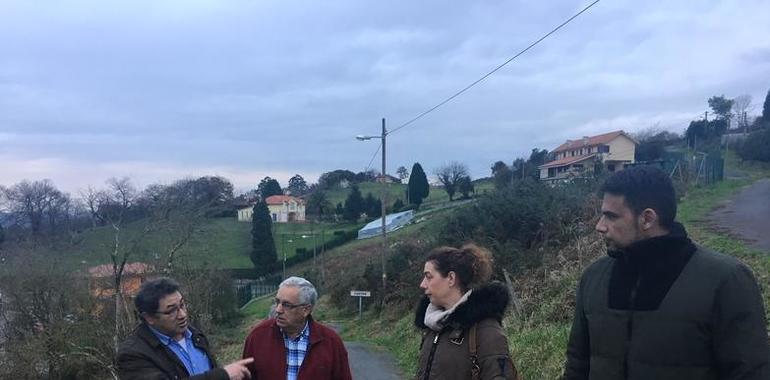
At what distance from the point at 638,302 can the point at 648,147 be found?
3956 centimetres

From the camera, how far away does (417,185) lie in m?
60.0

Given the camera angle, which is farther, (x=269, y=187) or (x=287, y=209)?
(x=269, y=187)

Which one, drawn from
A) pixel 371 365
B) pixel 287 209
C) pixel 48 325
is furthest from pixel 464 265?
pixel 287 209

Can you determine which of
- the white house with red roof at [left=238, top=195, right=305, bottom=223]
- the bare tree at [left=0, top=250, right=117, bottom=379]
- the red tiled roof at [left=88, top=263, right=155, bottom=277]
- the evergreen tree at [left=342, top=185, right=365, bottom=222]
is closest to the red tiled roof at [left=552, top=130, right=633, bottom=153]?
the evergreen tree at [left=342, top=185, right=365, bottom=222]

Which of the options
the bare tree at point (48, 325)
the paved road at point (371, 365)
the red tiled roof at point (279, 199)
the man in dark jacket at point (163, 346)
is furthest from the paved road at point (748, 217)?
the red tiled roof at point (279, 199)

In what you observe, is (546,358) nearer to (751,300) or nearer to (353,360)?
(751,300)

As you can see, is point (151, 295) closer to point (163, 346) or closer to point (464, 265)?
point (163, 346)

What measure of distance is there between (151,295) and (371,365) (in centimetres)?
1027

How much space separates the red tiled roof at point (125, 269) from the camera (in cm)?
2241

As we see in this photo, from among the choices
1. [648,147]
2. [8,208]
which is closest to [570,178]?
[648,147]

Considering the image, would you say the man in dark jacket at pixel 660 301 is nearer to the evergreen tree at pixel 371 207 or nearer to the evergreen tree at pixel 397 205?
the evergreen tree at pixel 371 207

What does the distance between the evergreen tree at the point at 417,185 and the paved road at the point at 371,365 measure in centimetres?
4456

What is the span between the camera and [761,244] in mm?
10508

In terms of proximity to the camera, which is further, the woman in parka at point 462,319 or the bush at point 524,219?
the bush at point 524,219
